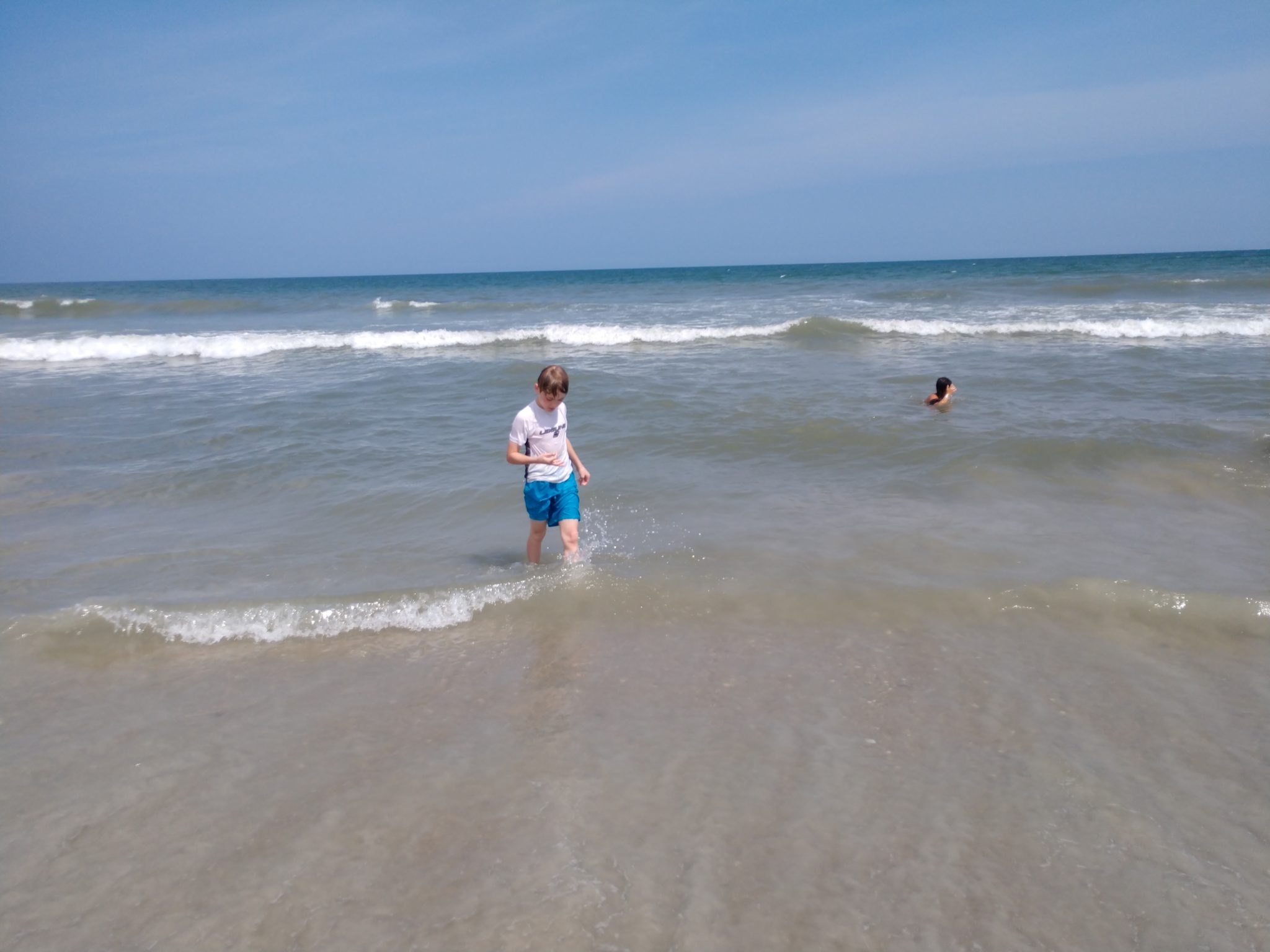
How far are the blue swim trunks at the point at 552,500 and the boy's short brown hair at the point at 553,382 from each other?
65cm

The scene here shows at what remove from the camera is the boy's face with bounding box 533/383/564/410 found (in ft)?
17.8

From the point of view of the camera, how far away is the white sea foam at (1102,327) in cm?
1789

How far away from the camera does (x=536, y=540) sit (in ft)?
19.2

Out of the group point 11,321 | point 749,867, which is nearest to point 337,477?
point 749,867

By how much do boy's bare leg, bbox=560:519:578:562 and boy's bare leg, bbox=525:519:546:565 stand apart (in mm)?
26

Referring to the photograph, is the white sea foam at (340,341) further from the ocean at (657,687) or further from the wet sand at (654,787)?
the wet sand at (654,787)

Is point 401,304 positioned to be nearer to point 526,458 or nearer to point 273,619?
point 526,458

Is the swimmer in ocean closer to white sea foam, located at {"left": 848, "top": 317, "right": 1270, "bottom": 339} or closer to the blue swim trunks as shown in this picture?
the blue swim trunks

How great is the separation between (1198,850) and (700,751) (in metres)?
Answer: 1.83

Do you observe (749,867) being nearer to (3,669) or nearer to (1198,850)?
(1198,850)

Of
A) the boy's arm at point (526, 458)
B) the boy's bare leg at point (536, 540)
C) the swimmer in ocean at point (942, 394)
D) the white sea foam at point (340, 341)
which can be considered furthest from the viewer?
the white sea foam at point (340, 341)

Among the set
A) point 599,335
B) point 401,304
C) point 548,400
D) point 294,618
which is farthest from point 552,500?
point 401,304

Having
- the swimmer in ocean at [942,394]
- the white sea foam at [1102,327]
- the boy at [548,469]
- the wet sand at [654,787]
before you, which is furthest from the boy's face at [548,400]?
the white sea foam at [1102,327]

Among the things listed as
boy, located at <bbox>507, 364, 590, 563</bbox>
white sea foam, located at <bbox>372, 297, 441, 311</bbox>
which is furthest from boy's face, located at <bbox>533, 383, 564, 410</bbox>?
white sea foam, located at <bbox>372, 297, 441, 311</bbox>
